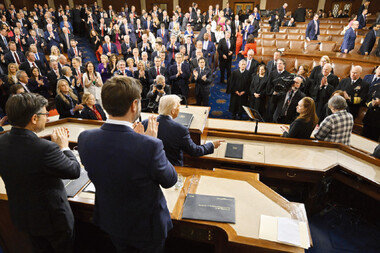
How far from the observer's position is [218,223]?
1649mm

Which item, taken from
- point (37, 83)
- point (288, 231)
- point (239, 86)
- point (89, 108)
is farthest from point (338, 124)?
point (37, 83)

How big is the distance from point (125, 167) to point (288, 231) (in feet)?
3.81

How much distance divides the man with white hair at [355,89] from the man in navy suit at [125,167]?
4.27 m

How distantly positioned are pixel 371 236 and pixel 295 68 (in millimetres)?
4380

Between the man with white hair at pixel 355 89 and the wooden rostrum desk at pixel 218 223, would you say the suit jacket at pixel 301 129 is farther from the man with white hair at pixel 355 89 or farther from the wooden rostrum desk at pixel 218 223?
the man with white hair at pixel 355 89

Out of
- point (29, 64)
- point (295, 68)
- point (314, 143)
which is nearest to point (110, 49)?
point (29, 64)

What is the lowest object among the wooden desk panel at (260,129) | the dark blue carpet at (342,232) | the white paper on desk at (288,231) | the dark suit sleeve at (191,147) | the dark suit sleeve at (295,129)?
the dark blue carpet at (342,232)

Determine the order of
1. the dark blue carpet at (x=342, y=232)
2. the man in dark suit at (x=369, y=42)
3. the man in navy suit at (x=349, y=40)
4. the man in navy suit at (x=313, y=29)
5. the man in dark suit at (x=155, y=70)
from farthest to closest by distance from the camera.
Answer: the man in navy suit at (x=313, y=29) < the man in navy suit at (x=349, y=40) < the man in dark suit at (x=369, y=42) < the man in dark suit at (x=155, y=70) < the dark blue carpet at (x=342, y=232)

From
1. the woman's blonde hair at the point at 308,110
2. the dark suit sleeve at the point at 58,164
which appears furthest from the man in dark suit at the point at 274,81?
the dark suit sleeve at the point at 58,164

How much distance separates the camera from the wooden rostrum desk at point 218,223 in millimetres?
1563

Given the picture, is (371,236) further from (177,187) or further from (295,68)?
(295,68)

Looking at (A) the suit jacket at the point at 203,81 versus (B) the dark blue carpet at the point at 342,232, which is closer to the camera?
(B) the dark blue carpet at the point at 342,232

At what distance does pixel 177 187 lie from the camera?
1985mm

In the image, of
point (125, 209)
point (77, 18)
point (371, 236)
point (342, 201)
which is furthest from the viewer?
point (77, 18)
